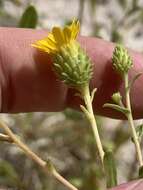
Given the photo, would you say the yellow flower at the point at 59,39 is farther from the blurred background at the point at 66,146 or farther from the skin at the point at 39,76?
the blurred background at the point at 66,146

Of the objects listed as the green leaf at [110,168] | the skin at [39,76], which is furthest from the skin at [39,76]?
the green leaf at [110,168]

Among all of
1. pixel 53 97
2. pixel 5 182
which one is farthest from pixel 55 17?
pixel 53 97

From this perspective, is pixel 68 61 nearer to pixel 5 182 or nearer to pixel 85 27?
pixel 5 182

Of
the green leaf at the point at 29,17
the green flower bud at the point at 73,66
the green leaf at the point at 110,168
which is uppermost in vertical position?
the green leaf at the point at 29,17

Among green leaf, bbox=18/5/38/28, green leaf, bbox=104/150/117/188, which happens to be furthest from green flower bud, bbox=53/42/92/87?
green leaf, bbox=18/5/38/28

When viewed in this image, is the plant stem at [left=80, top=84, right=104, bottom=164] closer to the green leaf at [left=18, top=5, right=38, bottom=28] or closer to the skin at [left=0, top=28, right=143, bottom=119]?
the skin at [left=0, top=28, right=143, bottom=119]

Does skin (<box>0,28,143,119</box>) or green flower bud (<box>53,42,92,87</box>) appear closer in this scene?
green flower bud (<box>53,42,92,87</box>)

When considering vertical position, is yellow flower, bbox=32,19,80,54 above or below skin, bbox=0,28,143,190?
above
